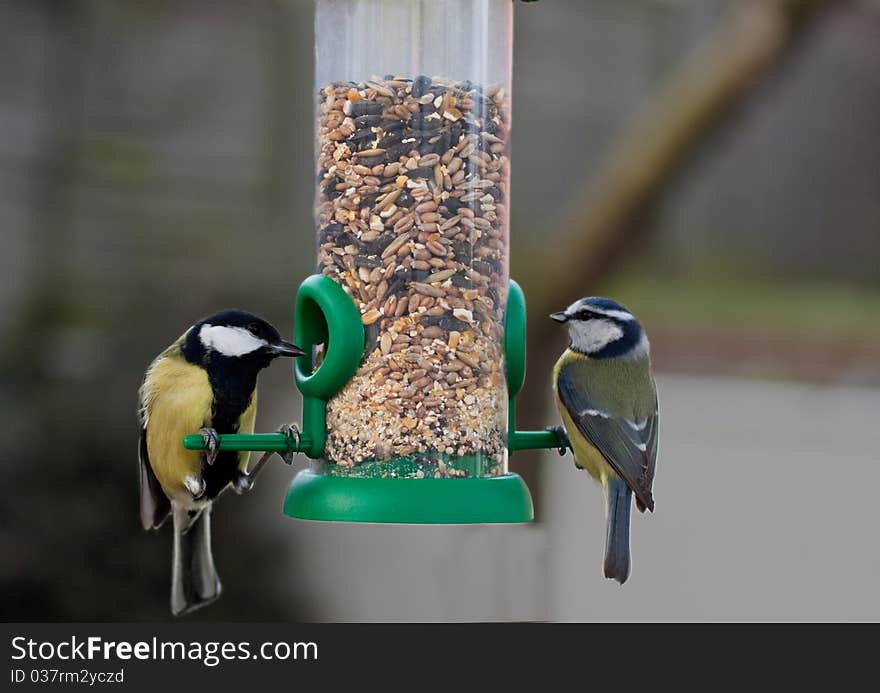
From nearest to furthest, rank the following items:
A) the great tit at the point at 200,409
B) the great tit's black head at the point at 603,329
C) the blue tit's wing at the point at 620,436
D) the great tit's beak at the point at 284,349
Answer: the great tit's beak at the point at 284,349 → the great tit at the point at 200,409 → the blue tit's wing at the point at 620,436 → the great tit's black head at the point at 603,329

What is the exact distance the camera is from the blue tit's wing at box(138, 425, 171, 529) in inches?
147

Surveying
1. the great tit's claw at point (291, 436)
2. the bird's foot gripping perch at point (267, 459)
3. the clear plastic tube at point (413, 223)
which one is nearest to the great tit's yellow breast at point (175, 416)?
the bird's foot gripping perch at point (267, 459)

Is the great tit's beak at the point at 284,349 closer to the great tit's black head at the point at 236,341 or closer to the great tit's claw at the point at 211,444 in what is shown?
the great tit's black head at the point at 236,341

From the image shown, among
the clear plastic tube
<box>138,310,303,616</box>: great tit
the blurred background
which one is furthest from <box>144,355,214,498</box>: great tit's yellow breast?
the blurred background

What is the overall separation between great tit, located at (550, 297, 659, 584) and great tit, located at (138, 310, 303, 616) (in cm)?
88

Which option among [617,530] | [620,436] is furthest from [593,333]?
[617,530]

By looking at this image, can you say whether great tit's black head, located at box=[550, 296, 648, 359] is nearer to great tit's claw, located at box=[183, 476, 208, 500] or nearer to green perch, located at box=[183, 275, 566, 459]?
green perch, located at box=[183, 275, 566, 459]

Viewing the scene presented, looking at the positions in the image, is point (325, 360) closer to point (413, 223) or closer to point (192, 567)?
point (413, 223)

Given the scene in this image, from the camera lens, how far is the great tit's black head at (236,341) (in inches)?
141

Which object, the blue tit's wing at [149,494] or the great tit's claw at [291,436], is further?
the blue tit's wing at [149,494]

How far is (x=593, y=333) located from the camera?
163 inches

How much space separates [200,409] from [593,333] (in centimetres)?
119

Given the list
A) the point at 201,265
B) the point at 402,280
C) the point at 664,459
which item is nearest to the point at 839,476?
the point at 664,459

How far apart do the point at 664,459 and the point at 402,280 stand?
4.94 metres
